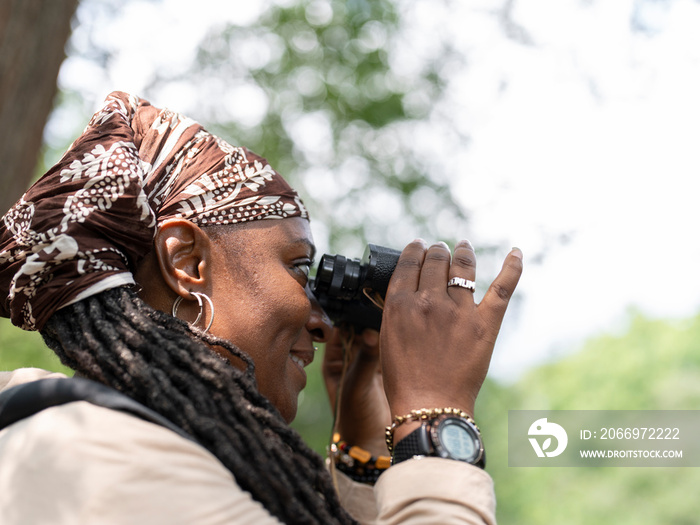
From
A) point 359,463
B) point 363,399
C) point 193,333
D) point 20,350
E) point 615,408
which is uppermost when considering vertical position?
point 193,333

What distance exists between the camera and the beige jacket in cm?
118

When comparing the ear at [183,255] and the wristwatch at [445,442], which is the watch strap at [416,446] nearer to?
the wristwatch at [445,442]

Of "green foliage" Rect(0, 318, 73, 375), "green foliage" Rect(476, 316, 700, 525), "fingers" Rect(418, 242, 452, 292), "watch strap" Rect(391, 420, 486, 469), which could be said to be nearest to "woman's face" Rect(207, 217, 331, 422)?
"fingers" Rect(418, 242, 452, 292)

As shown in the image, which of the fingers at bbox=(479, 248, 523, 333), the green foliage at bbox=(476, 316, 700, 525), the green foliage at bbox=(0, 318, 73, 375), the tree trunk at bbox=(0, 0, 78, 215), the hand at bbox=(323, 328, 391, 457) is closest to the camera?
the fingers at bbox=(479, 248, 523, 333)

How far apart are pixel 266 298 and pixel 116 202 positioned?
0.54m

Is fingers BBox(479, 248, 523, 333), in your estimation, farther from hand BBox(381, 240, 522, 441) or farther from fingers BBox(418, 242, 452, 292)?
fingers BBox(418, 242, 452, 292)

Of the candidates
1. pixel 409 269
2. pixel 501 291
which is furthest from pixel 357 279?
pixel 501 291

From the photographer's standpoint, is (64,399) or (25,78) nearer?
(64,399)

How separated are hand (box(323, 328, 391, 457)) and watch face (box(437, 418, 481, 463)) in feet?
3.68

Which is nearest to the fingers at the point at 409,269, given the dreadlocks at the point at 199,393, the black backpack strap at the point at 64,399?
the dreadlocks at the point at 199,393

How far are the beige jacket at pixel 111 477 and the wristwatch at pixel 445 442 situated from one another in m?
0.18

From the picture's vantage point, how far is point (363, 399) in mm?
2822

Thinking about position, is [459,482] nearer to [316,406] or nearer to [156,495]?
[156,495]

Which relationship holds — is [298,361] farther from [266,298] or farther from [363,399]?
[363,399]
